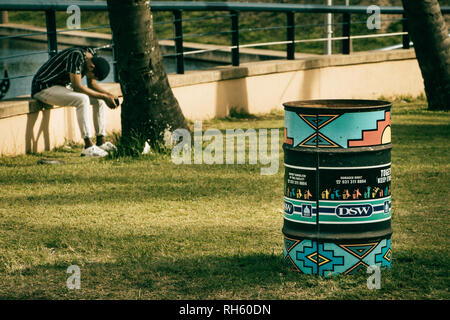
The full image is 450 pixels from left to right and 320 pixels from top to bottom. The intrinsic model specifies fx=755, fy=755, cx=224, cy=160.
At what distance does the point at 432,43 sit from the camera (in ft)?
36.8

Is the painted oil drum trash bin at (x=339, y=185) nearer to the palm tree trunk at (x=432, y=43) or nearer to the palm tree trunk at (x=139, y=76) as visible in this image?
the palm tree trunk at (x=139, y=76)

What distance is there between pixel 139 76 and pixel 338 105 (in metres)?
3.87

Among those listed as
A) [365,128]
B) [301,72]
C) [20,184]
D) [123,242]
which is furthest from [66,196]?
[301,72]

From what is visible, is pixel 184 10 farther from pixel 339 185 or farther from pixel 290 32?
pixel 339 185

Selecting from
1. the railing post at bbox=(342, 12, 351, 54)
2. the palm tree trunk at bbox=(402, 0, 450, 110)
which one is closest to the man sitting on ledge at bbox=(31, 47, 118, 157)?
the palm tree trunk at bbox=(402, 0, 450, 110)

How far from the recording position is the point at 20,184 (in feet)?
23.0

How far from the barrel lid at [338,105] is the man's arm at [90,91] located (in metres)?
4.30

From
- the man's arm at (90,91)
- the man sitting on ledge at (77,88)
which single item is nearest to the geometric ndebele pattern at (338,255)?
the man sitting on ledge at (77,88)

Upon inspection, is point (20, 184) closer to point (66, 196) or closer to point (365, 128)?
point (66, 196)

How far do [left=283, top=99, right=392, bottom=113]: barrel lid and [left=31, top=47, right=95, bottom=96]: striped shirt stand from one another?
4.34 metres

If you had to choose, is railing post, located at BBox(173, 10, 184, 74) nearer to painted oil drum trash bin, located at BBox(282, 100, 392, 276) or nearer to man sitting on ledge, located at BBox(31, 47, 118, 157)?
man sitting on ledge, located at BBox(31, 47, 118, 157)

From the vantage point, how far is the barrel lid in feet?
13.6
